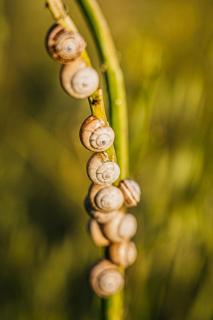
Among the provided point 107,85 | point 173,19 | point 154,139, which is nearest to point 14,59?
point 173,19

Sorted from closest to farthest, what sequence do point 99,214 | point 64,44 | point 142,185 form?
1. point 64,44
2. point 99,214
3. point 142,185

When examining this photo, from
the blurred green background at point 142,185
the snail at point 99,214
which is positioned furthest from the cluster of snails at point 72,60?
the blurred green background at point 142,185

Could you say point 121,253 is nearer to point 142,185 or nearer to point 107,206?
point 107,206

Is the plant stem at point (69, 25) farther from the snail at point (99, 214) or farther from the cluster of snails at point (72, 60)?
the snail at point (99, 214)

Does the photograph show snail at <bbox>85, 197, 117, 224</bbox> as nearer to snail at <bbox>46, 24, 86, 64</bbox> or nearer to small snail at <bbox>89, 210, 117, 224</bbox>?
small snail at <bbox>89, 210, 117, 224</bbox>

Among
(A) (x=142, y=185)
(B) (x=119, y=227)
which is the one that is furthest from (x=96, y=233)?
(A) (x=142, y=185)

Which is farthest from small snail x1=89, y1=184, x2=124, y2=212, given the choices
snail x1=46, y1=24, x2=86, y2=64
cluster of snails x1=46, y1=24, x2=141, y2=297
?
snail x1=46, y1=24, x2=86, y2=64

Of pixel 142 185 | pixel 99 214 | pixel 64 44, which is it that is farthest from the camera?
pixel 142 185
